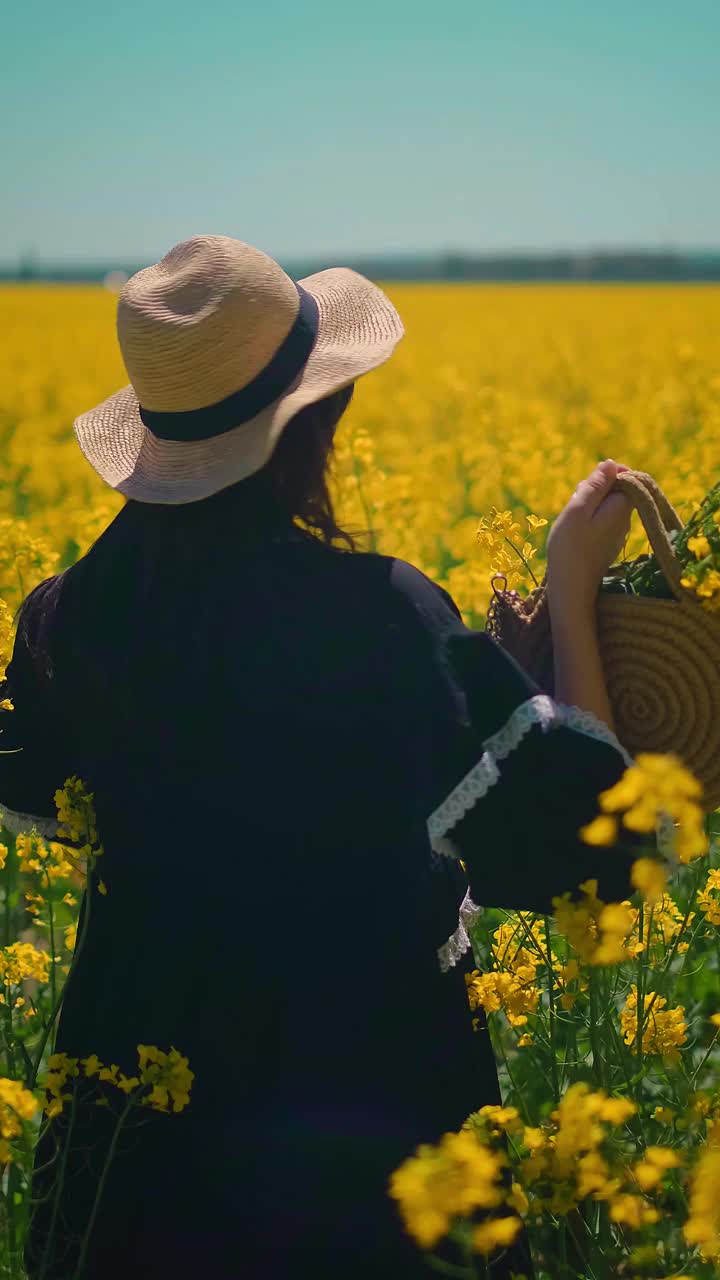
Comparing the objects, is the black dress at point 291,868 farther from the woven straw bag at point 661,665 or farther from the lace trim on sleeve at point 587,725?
the woven straw bag at point 661,665

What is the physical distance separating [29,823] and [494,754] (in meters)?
0.70

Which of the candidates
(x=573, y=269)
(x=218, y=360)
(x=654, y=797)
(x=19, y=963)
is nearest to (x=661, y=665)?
(x=654, y=797)

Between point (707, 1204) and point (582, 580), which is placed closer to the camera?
point (707, 1204)

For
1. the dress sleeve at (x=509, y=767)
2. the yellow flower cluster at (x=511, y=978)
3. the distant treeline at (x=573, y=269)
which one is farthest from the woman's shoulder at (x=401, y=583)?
the distant treeline at (x=573, y=269)

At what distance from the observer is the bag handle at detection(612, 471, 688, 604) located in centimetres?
128

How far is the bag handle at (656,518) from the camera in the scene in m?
1.28

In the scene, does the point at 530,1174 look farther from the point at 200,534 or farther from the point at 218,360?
the point at 218,360

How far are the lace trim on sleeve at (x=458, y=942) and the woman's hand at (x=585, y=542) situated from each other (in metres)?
0.38

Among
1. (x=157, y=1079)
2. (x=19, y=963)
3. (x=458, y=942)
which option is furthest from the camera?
(x=19, y=963)

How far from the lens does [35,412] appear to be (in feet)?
31.7

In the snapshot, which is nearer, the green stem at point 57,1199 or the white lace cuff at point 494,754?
the white lace cuff at point 494,754

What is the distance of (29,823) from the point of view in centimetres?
A: 158

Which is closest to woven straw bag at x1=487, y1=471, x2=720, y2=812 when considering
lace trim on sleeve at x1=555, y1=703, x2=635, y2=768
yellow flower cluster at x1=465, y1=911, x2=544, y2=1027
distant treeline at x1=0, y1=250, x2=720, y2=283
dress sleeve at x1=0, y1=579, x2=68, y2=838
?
lace trim on sleeve at x1=555, y1=703, x2=635, y2=768

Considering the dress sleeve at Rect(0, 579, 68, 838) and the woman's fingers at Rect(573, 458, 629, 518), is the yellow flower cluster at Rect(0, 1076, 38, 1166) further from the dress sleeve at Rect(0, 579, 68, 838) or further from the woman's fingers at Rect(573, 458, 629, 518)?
the woman's fingers at Rect(573, 458, 629, 518)
